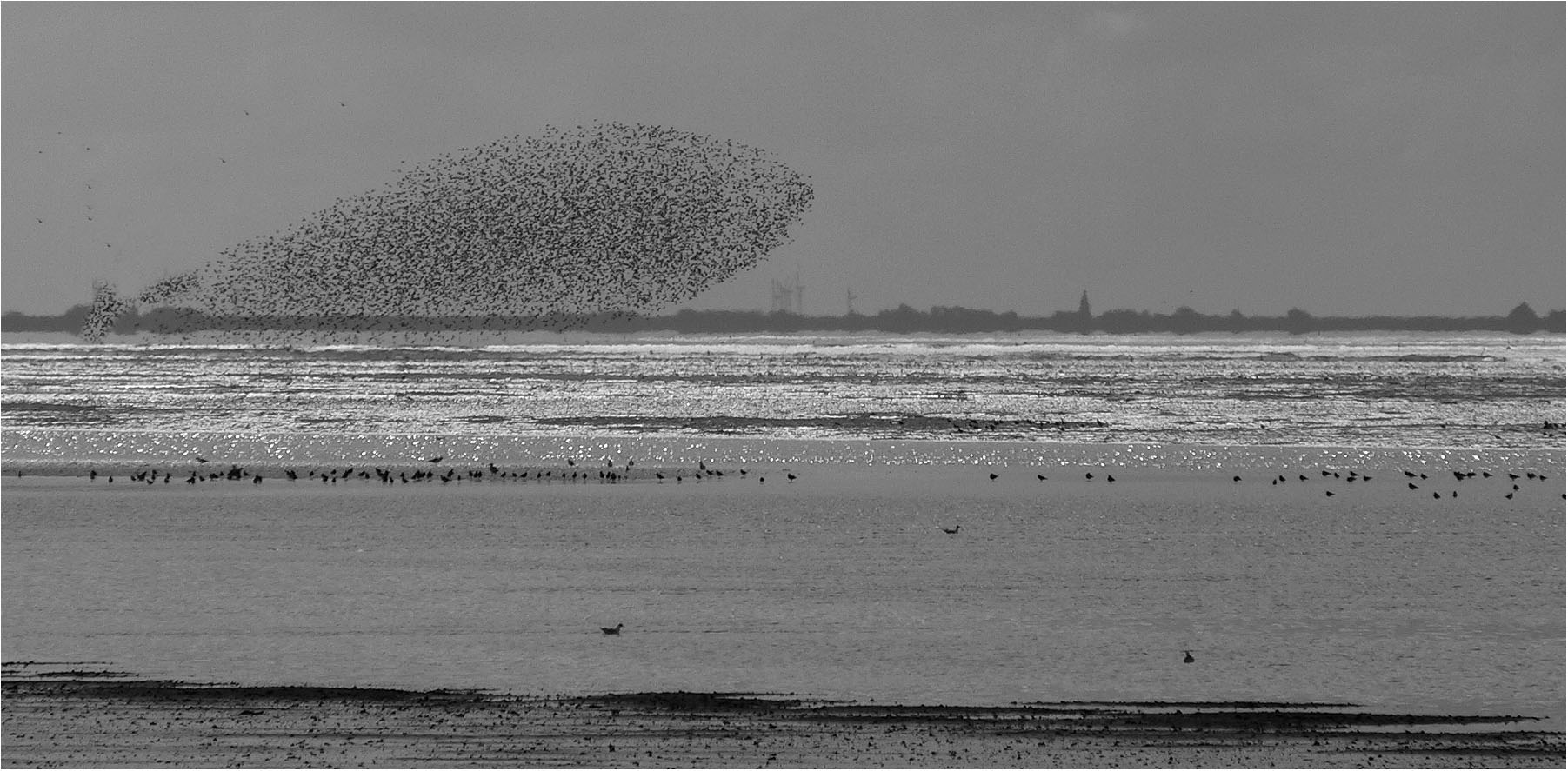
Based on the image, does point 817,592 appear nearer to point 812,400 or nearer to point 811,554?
point 811,554

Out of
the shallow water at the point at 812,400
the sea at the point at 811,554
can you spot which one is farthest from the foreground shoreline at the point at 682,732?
the shallow water at the point at 812,400

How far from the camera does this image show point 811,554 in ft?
44.3

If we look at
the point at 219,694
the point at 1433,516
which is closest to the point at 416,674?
the point at 219,694

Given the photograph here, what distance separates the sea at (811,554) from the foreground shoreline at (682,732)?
27 centimetres

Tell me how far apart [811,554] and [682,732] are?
5718 millimetres

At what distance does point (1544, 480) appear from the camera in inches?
792

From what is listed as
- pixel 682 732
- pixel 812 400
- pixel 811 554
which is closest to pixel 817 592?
pixel 811 554

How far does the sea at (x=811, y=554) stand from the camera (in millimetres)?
9141

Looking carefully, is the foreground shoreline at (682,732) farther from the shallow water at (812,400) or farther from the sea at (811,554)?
the shallow water at (812,400)

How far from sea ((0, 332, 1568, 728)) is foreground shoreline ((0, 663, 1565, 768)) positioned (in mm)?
271

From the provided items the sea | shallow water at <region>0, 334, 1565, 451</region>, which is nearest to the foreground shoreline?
the sea

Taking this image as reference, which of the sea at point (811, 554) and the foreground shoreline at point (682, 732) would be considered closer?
the foreground shoreline at point (682, 732)

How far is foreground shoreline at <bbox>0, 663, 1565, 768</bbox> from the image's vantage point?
739 centimetres

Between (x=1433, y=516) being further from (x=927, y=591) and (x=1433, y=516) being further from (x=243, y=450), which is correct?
(x=243, y=450)
